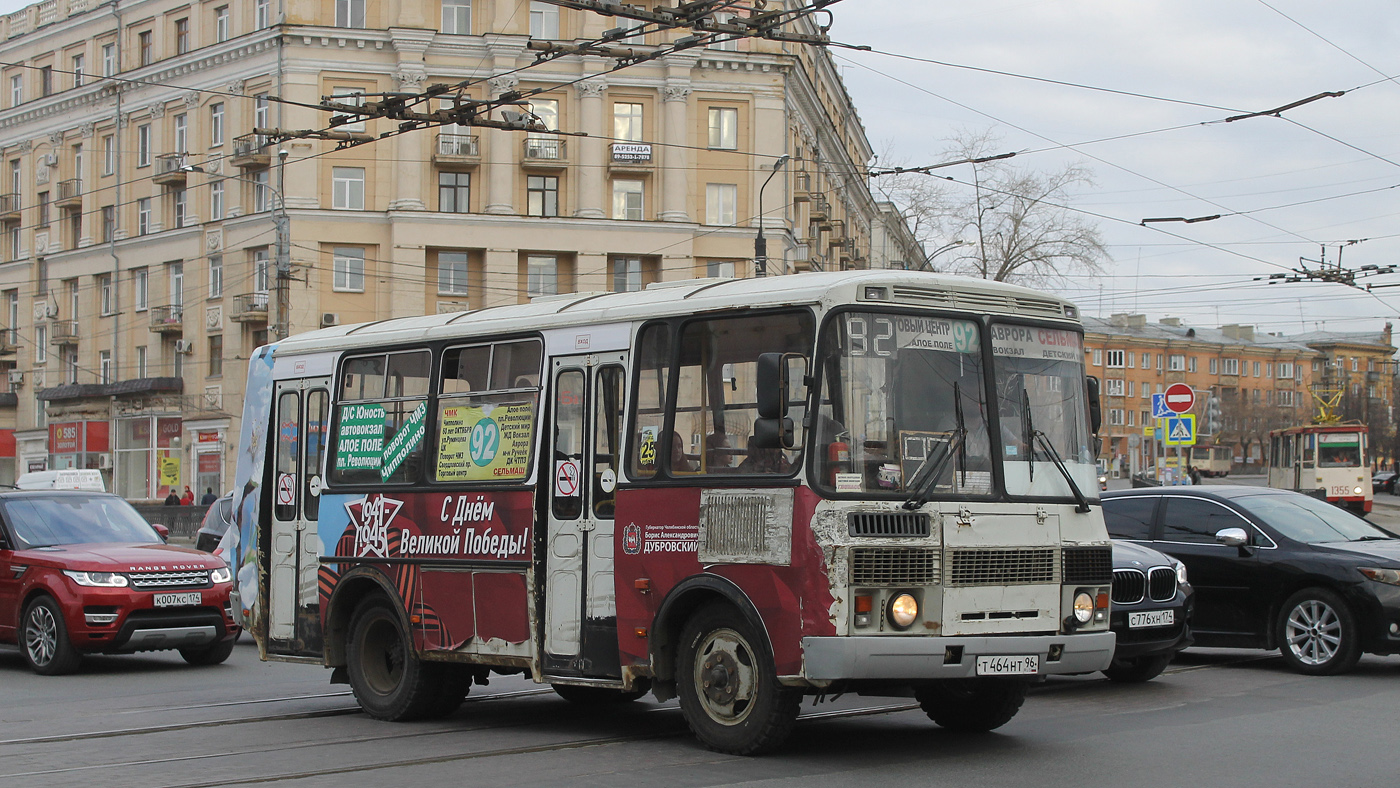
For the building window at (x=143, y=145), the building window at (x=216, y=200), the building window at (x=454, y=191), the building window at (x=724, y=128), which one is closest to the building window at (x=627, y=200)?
the building window at (x=724, y=128)

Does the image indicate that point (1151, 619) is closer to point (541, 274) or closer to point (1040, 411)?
point (1040, 411)

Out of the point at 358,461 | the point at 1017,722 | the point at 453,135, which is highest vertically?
the point at 453,135

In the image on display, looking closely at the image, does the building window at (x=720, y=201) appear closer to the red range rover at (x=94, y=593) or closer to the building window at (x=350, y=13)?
the building window at (x=350, y=13)

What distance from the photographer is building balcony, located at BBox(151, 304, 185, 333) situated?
194 feet

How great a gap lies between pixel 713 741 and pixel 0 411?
2670 inches

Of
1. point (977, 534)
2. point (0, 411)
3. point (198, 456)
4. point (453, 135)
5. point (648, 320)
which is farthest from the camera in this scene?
point (0, 411)

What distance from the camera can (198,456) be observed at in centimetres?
5866

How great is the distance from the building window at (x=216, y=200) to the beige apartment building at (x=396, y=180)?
121mm

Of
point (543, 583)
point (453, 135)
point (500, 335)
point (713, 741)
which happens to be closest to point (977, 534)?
point (713, 741)

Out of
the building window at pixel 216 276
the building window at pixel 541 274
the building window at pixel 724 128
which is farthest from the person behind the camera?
the building window at pixel 216 276

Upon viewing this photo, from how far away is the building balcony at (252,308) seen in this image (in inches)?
2180

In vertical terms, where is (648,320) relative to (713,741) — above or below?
above

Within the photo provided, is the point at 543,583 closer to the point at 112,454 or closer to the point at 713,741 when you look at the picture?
the point at 713,741

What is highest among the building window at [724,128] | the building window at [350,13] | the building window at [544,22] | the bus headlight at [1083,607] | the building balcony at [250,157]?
the building window at [350,13]
